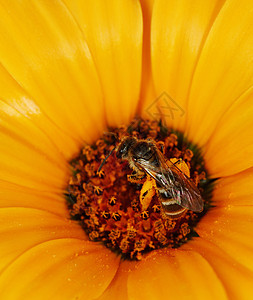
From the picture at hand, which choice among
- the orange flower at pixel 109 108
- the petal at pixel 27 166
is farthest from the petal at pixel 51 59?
the petal at pixel 27 166

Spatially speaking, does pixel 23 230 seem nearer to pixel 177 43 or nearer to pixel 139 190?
pixel 139 190

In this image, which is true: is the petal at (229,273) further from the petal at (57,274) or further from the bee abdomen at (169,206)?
the petal at (57,274)

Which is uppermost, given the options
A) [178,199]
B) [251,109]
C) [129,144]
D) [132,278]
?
[129,144]

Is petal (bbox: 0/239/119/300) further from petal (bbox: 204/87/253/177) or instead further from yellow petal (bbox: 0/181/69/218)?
petal (bbox: 204/87/253/177)

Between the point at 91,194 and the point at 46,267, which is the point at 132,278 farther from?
the point at 91,194

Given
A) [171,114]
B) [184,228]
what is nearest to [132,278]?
[184,228]

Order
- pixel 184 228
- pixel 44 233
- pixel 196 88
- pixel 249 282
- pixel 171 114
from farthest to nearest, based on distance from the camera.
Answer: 1. pixel 171 114
2. pixel 196 88
3. pixel 184 228
4. pixel 44 233
5. pixel 249 282
